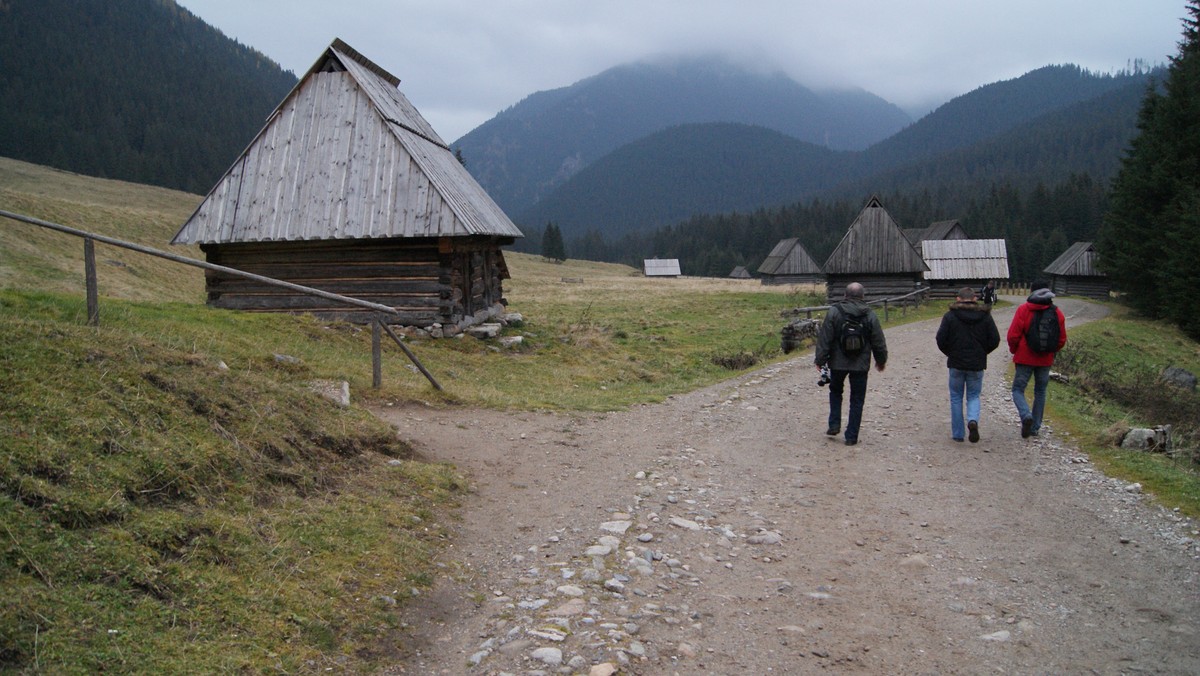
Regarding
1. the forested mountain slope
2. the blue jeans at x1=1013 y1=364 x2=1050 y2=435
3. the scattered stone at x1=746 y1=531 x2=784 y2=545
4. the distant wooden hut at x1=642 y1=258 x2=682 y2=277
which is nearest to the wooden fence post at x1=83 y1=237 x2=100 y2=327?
the scattered stone at x1=746 y1=531 x2=784 y2=545

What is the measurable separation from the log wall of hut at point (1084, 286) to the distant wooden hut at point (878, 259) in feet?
68.6

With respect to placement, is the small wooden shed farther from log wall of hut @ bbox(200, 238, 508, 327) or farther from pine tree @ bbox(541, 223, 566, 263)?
pine tree @ bbox(541, 223, 566, 263)

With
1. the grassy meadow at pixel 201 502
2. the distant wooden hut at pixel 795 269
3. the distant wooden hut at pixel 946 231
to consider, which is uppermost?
the distant wooden hut at pixel 946 231

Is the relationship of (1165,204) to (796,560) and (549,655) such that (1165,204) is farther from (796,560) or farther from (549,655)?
(549,655)

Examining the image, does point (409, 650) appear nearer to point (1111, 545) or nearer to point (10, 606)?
point (10, 606)

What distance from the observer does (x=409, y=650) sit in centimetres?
421

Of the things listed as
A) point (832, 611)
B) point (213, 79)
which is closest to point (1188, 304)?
point (832, 611)

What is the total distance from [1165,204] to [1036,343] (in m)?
33.9

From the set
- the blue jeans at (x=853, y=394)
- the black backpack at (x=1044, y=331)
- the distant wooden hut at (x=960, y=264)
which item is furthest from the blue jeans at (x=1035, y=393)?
the distant wooden hut at (x=960, y=264)

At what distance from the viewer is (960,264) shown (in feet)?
→ 146

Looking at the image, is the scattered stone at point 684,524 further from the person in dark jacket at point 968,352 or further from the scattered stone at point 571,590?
the person in dark jacket at point 968,352

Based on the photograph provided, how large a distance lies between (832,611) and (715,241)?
14507 cm

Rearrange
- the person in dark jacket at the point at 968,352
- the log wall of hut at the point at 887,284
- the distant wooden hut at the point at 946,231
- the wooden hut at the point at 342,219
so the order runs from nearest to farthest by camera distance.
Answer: the person in dark jacket at the point at 968,352, the wooden hut at the point at 342,219, the log wall of hut at the point at 887,284, the distant wooden hut at the point at 946,231

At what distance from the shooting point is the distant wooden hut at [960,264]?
4412cm
